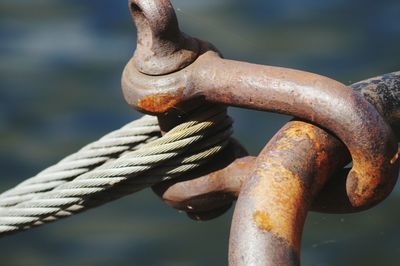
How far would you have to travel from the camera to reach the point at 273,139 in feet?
3.63

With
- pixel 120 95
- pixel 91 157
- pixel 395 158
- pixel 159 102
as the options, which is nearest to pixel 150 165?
pixel 159 102

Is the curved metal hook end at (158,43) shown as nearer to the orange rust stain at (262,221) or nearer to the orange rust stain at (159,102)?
the orange rust stain at (159,102)

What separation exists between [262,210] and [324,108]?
0.16 metres

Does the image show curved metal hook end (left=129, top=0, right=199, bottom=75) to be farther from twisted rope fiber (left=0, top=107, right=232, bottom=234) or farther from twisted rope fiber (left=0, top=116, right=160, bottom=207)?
twisted rope fiber (left=0, top=116, right=160, bottom=207)

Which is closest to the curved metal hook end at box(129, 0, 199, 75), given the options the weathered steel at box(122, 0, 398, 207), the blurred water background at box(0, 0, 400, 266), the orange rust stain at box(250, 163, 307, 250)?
the weathered steel at box(122, 0, 398, 207)

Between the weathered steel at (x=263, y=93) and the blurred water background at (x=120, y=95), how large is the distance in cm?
182

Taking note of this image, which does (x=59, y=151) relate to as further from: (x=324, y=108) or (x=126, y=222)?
(x=324, y=108)

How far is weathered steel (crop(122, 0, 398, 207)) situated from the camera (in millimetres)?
1099

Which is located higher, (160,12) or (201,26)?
(160,12)

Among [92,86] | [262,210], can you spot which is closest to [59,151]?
[92,86]

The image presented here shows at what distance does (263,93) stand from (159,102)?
0.17m

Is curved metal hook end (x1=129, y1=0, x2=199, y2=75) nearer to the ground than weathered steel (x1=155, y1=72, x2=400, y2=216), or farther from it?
farther from it

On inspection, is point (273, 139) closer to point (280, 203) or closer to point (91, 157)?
→ point (280, 203)

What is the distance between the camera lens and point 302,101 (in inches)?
44.1
